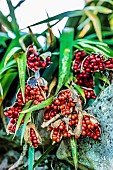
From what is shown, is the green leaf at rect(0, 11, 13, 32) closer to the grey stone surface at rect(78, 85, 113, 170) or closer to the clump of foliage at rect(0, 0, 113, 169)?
the clump of foliage at rect(0, 0, 113, 169)

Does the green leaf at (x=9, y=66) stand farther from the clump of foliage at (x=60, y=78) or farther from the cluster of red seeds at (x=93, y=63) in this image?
the cluster of red seeds at (x=93, y=63)

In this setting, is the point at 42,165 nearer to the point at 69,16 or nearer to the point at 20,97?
the point at 20,97

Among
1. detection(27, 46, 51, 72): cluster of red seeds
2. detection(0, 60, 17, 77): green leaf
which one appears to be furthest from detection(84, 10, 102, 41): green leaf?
detection(0, 60, 17, 77): green leaf

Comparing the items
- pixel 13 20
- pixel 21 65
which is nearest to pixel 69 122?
pixel 21 65

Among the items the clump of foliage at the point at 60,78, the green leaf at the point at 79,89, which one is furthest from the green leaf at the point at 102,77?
the green leaf at the point at 79,89

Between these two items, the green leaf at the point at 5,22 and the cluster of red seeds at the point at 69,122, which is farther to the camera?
the green leaf at the point at 5,22

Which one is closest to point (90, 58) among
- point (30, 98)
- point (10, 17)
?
point (30, 98)

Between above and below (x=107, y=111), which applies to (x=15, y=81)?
above
